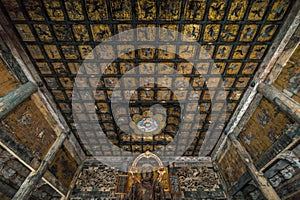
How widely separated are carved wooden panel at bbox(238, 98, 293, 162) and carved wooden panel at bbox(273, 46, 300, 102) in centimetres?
57

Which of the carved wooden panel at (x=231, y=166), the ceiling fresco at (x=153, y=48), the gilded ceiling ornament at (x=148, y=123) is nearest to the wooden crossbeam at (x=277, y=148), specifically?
the carved wooden panel at (x=231, y=166)

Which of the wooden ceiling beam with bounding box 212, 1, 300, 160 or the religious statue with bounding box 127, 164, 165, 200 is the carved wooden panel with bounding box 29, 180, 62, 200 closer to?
the religious statue with bounding box 127, 164, 165, 200

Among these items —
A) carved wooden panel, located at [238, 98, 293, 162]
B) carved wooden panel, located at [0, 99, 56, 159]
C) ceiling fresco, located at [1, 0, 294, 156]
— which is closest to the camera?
ceiling fresco, located at [1, 0, 294, 156]

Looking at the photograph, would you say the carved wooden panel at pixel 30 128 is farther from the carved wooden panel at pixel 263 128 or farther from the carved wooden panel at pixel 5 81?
the carved wooden panel at pixel 263 128

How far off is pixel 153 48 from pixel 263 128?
14.1ft

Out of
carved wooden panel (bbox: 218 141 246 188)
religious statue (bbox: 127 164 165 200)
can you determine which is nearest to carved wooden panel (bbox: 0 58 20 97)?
religious statue (bbox: 127 164 165 200)

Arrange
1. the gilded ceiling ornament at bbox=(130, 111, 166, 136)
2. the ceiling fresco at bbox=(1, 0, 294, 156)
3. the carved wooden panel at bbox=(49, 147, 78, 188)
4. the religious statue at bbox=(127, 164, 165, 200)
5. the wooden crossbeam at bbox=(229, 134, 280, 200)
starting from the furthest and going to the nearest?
the gilded ceiling ornament at bbox=(130, 111, 166, 136) < the carved wooden panel at bbox=(49, 147, 78, 188) < the religious statue at bbox=(127, 164, 165, 200) < the wooden crossbeam at bbox=(229, 134, 280, 200) < the ceiling fresco at bbox=(1, 0, 294, 156)

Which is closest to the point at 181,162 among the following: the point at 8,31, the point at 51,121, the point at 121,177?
the point at 121,177

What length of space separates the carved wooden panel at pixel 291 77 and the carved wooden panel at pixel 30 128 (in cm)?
756

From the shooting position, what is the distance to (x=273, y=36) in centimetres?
407

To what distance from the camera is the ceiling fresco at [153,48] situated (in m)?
3.62

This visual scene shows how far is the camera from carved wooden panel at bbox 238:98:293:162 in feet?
14.0

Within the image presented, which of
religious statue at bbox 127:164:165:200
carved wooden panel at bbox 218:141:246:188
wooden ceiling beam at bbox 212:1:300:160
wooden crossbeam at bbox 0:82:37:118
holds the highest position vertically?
wooden ceiling beam at bbox 212:1:300:160

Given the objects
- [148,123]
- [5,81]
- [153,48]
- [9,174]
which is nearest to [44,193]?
[9,174]
